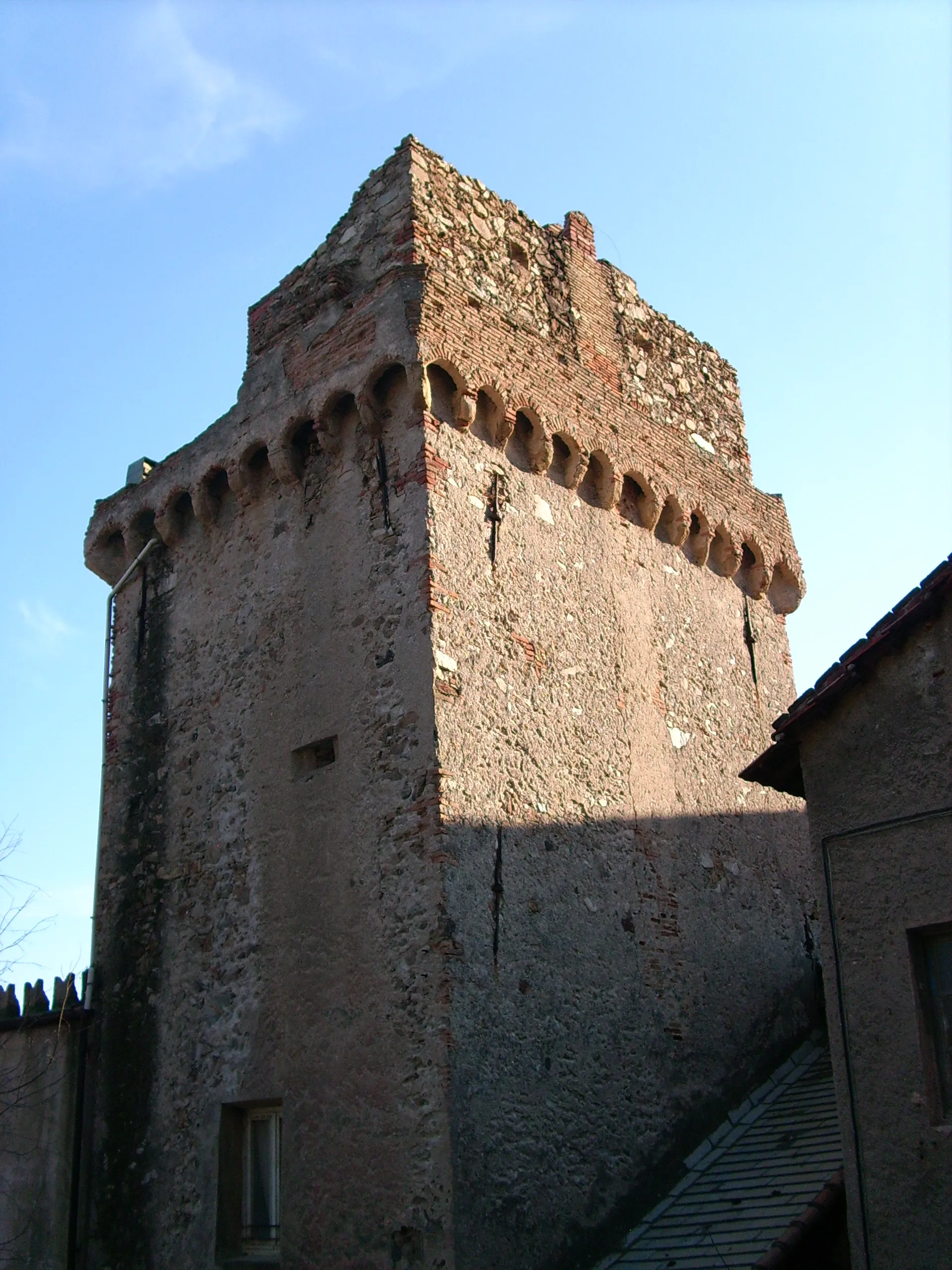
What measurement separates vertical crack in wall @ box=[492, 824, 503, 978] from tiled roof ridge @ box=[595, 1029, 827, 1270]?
2.15 meters

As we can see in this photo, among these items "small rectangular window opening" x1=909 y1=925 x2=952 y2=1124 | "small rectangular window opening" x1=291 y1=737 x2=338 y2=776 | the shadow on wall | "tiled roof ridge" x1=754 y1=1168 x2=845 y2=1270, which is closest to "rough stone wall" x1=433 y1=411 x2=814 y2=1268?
the shadow on wall

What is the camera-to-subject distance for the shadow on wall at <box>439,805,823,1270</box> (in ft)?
27.0

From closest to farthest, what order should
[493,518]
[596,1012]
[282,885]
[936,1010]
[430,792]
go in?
[936,1010] → [430,792] → [596,1012] → [282,885] → [493,518]

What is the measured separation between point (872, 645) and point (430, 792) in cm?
319

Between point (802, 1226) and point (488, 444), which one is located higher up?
point (488, 444)

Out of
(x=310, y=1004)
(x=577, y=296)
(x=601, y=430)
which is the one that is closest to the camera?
(x=310, y=1004)

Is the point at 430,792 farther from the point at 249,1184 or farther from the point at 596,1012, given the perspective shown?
the point at 249,1184

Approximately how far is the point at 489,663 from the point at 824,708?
2.79 meters

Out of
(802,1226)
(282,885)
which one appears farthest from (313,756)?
(802,1226)

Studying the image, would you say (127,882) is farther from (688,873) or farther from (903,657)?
(903,657)

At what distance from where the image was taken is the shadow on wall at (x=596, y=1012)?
27.0 feet

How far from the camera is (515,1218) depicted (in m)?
8.06

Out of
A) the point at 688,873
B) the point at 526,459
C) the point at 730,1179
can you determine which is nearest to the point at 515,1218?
the point at 730,1179

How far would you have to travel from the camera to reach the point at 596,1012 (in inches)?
369
